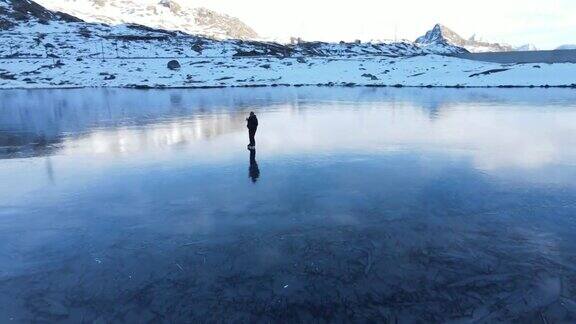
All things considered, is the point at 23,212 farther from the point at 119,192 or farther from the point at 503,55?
the point at 503,55

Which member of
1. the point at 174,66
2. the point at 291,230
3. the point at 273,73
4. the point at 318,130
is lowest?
the point at 291,230

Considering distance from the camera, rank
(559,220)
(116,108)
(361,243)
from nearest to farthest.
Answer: (361,243) → (559,220) → (116,108)

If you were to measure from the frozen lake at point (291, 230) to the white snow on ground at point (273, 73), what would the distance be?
43.1 meters

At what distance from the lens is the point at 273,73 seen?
71.2m

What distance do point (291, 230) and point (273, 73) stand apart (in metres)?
65.0

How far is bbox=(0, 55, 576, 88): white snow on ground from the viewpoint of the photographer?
55.8 metres

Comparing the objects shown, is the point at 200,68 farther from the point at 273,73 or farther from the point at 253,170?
the point at 253,170

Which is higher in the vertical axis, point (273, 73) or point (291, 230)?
point (273, 73)

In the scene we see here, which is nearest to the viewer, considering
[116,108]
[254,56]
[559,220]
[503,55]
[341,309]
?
[341,309]

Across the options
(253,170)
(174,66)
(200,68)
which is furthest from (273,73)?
(253,170)

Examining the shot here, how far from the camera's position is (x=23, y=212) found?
988 centimetres

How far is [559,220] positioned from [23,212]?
12.4 metres

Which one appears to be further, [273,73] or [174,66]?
[174,66]

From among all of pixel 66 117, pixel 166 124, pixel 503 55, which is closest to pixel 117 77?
pixel 66 117
